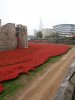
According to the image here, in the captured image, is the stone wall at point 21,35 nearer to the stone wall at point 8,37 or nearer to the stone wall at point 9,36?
the stone wall at point 9,36

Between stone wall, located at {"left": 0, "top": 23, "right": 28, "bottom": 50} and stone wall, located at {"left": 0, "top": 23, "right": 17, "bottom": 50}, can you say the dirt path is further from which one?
stone wall, located at {"left": 0, "top": 23, "right": 28, "bottom": 50}

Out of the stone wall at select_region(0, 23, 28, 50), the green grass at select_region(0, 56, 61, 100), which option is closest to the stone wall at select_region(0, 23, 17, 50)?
the stone wall at select_region(0, 23, 28, 50)

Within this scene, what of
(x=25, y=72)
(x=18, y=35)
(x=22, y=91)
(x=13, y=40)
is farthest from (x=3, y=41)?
(x=22, y=91)

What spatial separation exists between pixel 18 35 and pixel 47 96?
28.1 m

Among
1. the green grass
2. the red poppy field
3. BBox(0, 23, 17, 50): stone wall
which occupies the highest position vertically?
BBox(0, 23, 17, 50): stone wall

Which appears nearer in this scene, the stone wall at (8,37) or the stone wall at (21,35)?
the stone wall at (8,37)

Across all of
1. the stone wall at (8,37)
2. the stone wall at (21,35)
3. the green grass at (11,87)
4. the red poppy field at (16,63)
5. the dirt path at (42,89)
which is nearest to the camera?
the dirt path at (42,89)

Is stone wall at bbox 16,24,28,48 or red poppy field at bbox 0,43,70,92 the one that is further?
stone wall at bbox 16,24,28,48

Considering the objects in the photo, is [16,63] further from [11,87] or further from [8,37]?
[8,37]

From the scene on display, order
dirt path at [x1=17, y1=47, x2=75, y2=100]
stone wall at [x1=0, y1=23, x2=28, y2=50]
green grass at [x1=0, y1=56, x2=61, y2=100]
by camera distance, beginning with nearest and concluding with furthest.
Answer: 1. dirt path at [x1=17, y1=47, x2=75, y2=100]
2. green grass at [x1=0, y1=56, x2=61, y2=100]
3. stone wall at [x1=0, y1=23, x2=28, y2=50]

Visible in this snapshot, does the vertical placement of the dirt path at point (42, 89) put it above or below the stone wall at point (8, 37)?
below

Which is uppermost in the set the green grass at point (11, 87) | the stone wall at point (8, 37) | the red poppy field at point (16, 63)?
the stone wall at point (8, 37)

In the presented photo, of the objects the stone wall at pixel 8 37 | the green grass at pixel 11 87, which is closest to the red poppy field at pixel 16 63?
the green grass at pixel 11 87

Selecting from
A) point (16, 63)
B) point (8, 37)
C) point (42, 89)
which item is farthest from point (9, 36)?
point (42, 89)
